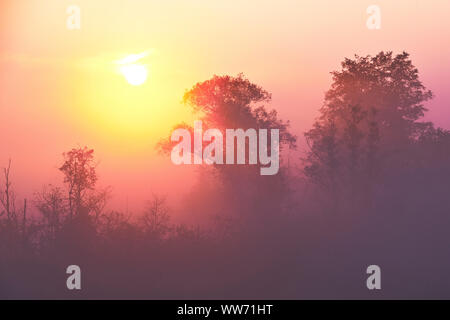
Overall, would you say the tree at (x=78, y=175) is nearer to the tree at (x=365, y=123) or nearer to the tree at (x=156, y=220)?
the tree at (x=156, y=220)

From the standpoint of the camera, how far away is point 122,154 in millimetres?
39812

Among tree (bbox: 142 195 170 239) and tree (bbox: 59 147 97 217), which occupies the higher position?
tree (bbox: 59 147 97 217)

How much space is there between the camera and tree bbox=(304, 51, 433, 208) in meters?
38.8

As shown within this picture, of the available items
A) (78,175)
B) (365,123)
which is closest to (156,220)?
(78,175)

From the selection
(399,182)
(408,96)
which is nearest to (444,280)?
(399,182)

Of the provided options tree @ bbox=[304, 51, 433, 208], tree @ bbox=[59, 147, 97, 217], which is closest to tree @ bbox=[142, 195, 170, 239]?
tree @ bbox=[59, 147, 97, 217]

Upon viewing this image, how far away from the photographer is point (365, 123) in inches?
1631

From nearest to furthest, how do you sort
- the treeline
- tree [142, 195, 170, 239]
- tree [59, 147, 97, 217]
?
the treeline
tree [59, 147, 97, 217]
tree [142, 195, 170, 239]

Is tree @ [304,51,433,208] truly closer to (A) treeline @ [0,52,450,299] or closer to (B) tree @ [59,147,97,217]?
(A) treeline @ [0,52,450,299]

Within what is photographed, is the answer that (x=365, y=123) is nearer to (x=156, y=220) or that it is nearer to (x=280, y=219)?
(x=280, y=219)
